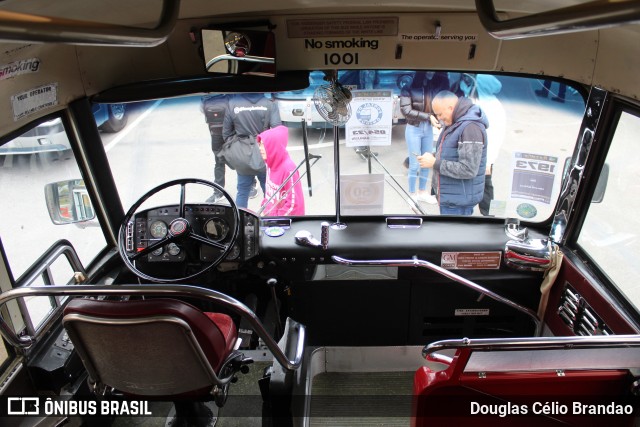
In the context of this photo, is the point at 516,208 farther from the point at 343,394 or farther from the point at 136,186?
the point at 136,186

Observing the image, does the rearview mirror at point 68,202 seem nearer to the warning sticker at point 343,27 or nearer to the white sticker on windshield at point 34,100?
the white sticker on windshield at point 34,100

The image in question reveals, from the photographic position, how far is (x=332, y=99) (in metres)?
3.07

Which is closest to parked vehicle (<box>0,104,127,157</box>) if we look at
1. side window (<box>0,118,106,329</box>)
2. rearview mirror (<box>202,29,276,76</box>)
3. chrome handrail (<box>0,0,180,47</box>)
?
side window (<box>0,118,106,329</box>)

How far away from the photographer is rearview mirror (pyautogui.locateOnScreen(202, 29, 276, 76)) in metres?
2.82

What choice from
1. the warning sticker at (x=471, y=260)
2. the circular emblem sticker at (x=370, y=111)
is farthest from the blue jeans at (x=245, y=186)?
the warning sticker at (x=471, y=260)

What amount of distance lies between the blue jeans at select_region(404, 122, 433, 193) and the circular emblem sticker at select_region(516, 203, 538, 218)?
74 centimetres

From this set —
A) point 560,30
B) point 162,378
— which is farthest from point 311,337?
point 560,30

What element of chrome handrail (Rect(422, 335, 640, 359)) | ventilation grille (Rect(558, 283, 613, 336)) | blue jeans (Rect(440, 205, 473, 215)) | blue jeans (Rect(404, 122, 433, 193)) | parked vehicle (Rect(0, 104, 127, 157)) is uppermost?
parked vehicle (Rect(0, 104, 127, 157))

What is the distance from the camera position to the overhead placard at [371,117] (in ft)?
10.5

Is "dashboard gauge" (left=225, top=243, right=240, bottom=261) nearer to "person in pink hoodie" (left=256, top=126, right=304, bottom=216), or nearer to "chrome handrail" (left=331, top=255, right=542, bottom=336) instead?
"person in pink hoodie" (left=256, top=126, right=304, bottom=216)

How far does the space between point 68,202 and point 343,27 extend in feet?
7.06

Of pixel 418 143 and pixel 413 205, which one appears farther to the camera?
pixel 413 205

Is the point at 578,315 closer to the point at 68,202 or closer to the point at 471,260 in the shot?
the point at 471,260

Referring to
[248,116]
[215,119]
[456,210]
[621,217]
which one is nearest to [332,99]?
[248,116]
